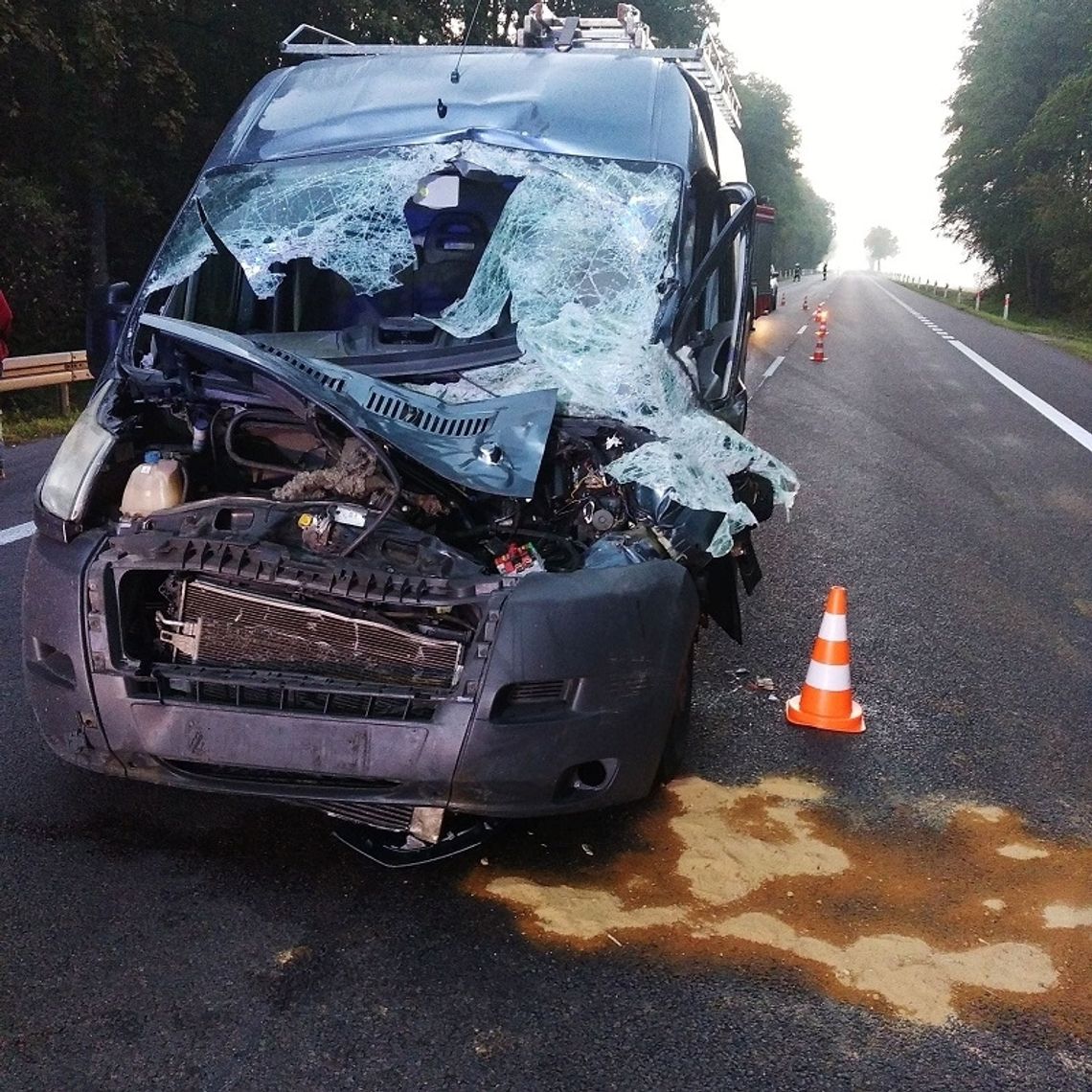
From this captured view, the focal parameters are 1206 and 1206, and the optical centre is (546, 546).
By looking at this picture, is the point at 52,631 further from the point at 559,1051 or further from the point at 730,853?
the point at 730,853

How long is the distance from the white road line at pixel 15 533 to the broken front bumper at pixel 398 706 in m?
3.84

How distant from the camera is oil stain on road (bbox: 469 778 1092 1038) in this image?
2967 mm

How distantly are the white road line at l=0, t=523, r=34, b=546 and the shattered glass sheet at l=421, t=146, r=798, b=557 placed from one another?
11.9 feet

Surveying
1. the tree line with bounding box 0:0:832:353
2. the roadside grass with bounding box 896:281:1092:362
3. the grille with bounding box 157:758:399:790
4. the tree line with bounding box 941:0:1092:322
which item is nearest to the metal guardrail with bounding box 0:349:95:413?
the tree line with bounding box 0:0:832:353

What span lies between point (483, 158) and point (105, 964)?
10.7ft

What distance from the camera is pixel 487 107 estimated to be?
498 centimetres

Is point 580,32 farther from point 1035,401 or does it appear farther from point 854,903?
point 1035,401

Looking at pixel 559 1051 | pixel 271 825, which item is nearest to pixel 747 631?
pixel 271 825

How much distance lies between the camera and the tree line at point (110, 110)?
15.7 metres

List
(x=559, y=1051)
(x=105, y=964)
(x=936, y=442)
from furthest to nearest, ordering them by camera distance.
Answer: (x=936, y=442) → (x=105, y=964) → (x=559, y=1051)

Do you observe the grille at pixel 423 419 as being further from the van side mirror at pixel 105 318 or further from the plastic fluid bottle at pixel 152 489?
the van side mirror at pixel 105 318

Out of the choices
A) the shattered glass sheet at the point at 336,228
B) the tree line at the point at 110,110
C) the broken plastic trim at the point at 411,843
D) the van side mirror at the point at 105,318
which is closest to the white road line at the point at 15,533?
the van side mirror at the point at 105,318

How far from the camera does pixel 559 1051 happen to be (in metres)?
2.65

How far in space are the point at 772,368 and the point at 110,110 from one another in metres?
10.9
